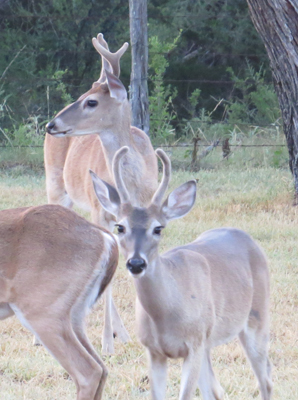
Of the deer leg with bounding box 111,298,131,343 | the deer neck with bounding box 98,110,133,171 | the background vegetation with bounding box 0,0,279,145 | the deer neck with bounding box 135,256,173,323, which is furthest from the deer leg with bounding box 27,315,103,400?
the background vegetation with bounding box 0,0,279,145

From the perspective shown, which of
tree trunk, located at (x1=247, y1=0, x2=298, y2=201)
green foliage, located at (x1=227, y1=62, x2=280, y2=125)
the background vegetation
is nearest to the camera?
tree trunk, located at (x1=247, y1=0, x2=298, y2=201)

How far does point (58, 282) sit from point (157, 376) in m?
0.66

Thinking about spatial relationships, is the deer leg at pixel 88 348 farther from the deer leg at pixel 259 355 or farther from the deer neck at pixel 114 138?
the deer neck at pixel 114 138

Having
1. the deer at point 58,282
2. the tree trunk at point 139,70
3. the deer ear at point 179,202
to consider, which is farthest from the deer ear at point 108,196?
the tree trunk at point 139,70

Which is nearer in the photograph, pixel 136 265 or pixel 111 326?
pixel 136 265

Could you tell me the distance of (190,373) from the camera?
3334mm

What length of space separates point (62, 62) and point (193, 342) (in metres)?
14.5

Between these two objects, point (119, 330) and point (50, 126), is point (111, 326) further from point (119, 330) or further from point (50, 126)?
point (50, 126)

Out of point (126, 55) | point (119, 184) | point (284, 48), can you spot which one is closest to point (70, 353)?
point (119, 184)

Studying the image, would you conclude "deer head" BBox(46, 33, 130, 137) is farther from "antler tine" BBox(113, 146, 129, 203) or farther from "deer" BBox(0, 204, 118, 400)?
"deer" BBox(0, 204, 118, 400)

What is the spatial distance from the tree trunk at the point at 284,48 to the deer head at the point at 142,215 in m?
3.34

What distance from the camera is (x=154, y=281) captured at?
3424 mm

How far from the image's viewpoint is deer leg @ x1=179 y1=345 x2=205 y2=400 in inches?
130

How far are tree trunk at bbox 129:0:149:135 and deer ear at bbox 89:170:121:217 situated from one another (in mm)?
5952
